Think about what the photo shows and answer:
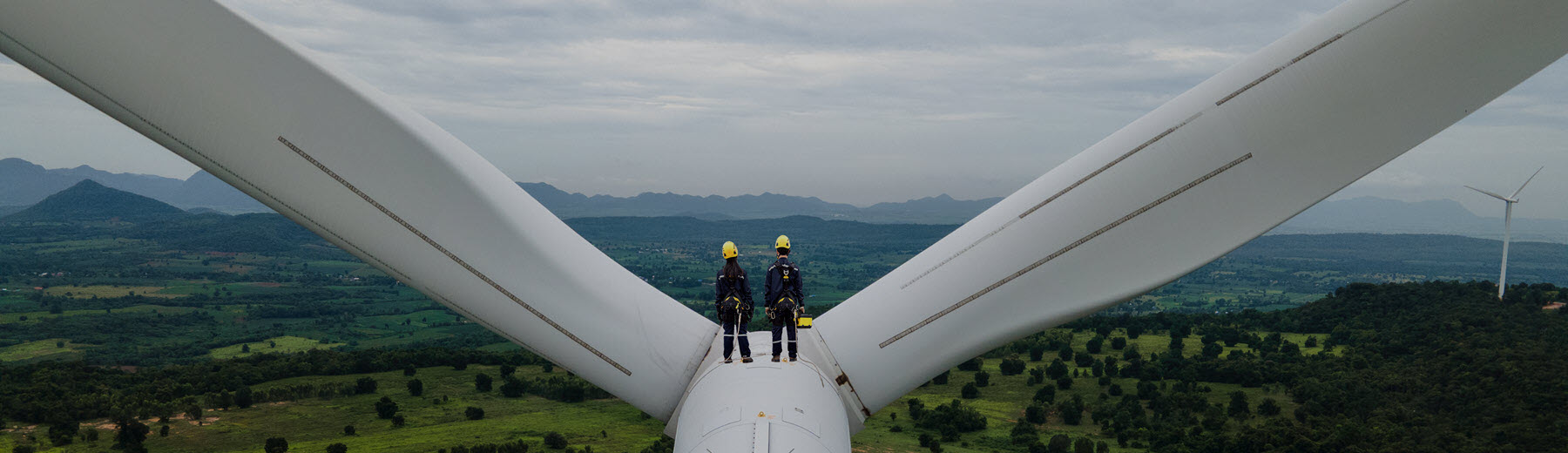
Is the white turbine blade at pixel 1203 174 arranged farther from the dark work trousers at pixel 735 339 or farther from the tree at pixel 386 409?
the tree at pixel 386 409

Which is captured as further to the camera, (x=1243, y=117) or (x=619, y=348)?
(x=619, y=348)

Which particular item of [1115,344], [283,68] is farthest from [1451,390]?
[283,68]

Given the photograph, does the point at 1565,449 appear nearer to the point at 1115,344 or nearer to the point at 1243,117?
the point at 1115,344

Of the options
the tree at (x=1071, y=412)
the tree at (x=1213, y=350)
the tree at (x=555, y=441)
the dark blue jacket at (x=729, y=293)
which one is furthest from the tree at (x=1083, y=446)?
the dark blue jacket at (x=729, y=293)

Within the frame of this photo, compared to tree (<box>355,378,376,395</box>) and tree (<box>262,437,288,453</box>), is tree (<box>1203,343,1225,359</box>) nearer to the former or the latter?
tree (<box>355,378,376,395</box>)

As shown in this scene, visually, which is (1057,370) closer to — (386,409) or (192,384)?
(386,409)

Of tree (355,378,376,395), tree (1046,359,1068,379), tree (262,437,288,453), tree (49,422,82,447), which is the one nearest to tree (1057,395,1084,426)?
tree (1046,359,1068,379)

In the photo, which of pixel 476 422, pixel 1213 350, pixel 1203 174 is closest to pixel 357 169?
pixel 1203 174
